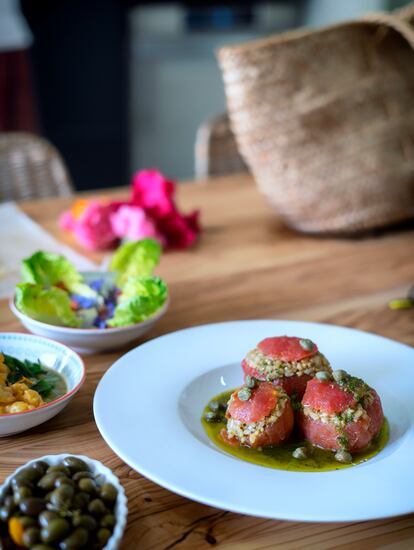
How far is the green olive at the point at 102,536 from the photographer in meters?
0.72

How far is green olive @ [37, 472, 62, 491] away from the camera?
0.77 meters

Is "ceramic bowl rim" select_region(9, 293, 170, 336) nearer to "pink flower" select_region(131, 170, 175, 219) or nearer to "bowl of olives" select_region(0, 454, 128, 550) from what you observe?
"bowl of olives" select_region(0, 454, 128, 550)

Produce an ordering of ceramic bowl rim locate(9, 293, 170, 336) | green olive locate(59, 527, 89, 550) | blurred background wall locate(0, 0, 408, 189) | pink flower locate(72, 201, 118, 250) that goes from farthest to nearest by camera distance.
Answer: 1. blurred background wall locate(0, 0, 408, 189)
2. pink flower locate(72, 201, 118, 250)
3. ceramic bowl rim locate(9, 293, 170, 336)
4. green olive locate(59, 527, 89, 550)

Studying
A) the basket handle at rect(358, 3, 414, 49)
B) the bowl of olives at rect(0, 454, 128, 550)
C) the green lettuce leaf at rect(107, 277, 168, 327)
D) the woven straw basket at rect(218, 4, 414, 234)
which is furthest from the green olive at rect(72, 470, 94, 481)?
the basket handle at rect(358, 3, 414, 49)

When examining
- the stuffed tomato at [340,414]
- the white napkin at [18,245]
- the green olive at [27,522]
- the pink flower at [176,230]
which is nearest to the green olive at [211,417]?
the stuffed tomato at [340,414]

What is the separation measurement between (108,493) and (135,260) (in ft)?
2.08

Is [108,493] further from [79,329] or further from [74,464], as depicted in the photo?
[79,329]

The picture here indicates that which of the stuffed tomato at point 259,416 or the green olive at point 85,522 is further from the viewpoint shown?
the stuffed tomato at point 259,416

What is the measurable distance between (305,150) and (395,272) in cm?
32

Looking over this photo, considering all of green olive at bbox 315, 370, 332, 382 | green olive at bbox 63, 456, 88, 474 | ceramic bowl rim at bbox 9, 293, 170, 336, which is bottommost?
ceramic bowl rim at bbox 9, 293, 170, 336

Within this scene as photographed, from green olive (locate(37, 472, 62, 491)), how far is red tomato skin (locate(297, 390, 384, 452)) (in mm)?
308

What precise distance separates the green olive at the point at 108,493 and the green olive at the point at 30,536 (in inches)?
2.9

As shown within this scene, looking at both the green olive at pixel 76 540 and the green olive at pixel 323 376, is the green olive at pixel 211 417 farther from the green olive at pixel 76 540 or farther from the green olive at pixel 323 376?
the green olive at pixel 76 540

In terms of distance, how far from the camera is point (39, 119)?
3.93m
